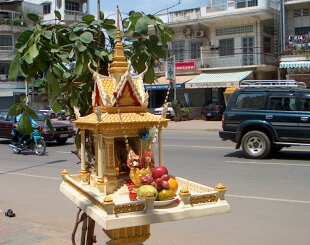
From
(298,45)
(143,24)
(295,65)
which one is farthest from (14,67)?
(298,45)

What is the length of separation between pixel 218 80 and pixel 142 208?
102 ft

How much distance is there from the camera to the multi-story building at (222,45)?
114ft

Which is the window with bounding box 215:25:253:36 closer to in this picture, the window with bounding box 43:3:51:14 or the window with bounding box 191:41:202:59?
the window with bounding box 191:41:202:59

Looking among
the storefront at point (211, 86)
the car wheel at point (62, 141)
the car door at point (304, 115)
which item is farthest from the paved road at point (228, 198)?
the storefront at point (211, 86)

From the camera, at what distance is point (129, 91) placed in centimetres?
406

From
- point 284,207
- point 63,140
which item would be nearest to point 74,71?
point 284,207

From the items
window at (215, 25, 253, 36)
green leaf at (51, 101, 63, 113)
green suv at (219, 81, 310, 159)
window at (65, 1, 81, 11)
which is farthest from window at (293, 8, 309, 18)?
green leaf at (51, 101, 63, 113)

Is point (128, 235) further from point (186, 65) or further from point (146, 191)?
point (186, 65)

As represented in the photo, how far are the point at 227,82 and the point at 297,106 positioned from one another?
19.4 meters

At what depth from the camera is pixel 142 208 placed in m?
3.43

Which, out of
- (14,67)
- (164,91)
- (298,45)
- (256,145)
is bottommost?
(256,145)

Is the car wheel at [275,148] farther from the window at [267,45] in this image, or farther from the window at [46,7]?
the window at [46,7]

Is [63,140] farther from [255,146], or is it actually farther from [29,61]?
[29,61]

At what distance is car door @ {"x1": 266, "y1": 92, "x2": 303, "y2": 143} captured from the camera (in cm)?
1376
